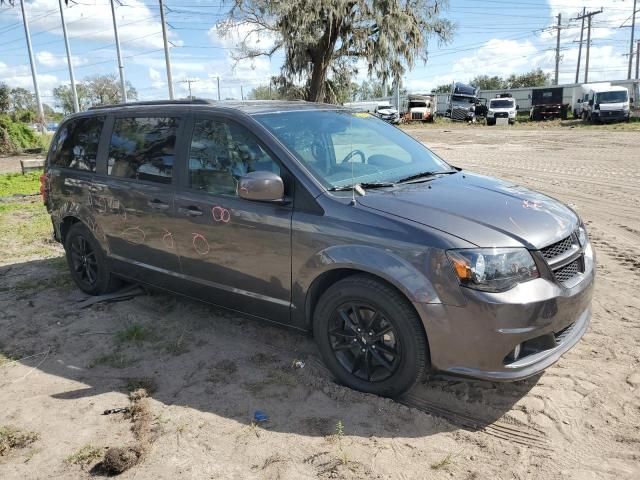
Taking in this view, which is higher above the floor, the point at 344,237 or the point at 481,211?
the point at 481,211

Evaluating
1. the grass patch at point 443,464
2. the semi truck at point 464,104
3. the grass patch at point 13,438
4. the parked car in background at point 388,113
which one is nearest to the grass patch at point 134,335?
the grass patch at point 13,438

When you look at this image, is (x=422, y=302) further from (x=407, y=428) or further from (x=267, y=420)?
(x=267, y=420)

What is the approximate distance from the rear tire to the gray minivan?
9.2 inches

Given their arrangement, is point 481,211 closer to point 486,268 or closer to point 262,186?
point 486,268

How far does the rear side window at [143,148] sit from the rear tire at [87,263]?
87 cm

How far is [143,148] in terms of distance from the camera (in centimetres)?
457

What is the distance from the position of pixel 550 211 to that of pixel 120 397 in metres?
3.13

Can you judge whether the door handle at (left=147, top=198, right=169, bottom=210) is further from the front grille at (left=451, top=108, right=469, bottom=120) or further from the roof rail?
the front grille at (left=451, top=108, right=469, bottom=120)

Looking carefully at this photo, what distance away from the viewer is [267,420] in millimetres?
3236

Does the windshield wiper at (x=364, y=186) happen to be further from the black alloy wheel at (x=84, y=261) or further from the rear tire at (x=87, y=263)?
the black alloy wheel at (x=84, y=261)

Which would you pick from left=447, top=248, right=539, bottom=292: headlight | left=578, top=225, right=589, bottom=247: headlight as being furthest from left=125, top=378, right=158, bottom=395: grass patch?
left=578, top=225, right=589, bottom=247: headlight

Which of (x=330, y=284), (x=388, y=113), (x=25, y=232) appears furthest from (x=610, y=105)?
(x=330, y=284)

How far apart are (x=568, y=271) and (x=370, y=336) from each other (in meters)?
1.27

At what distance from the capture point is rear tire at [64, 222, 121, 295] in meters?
5.21
